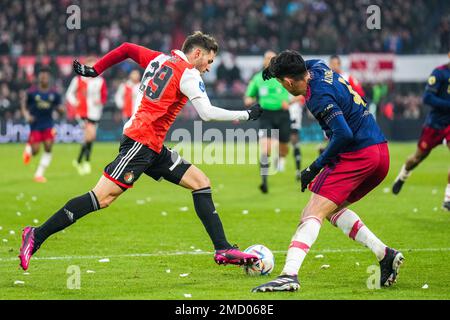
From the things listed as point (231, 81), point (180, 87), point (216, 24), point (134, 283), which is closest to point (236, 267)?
point (134, 283)

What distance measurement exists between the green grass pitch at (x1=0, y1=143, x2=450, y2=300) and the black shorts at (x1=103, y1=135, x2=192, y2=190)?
994 mm

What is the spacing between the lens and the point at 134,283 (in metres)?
8.84

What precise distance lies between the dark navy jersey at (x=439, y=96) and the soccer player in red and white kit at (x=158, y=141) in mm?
5833

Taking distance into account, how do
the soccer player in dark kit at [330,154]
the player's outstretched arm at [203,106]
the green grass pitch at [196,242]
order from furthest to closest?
the player's outstretched arm at [203,106] < the green grass pitch at [196,242] < the soccer player in dark kit at [330,154]

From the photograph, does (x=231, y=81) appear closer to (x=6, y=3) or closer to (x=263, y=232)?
(x=6, y=3)

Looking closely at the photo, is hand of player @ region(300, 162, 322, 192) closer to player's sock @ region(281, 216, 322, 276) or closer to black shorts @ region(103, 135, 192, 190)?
player's sock @ region(281, 216, 322, 276)

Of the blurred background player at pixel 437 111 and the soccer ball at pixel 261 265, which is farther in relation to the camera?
the blurred background player at pixel 437 111

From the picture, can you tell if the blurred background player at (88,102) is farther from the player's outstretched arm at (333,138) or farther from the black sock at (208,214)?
the player's outstretched arm at (333,138)

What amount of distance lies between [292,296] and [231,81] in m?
27.7

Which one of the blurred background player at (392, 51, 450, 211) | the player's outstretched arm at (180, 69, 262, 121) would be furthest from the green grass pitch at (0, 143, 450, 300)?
the player's outstretched arm at (180, 69, 262, 121)

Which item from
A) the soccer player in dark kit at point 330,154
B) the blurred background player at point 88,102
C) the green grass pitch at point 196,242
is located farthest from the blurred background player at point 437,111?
the blurred background player at point 88,102

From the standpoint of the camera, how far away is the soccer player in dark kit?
323 inches

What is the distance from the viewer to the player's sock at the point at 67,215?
912 centimetres

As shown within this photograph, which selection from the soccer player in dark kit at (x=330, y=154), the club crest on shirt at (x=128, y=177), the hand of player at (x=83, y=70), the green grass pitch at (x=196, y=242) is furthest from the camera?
the hand of player at (x=83, y=70)
